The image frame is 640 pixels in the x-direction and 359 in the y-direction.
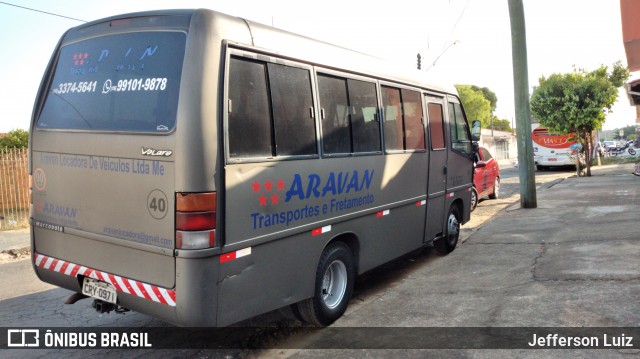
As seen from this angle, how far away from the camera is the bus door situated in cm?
671

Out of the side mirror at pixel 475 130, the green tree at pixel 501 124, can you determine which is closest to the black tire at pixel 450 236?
the side mirror at pixel 475 130

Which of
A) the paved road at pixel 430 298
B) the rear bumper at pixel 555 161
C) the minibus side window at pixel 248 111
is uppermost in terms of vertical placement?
the minibus side window at pixel 248 111

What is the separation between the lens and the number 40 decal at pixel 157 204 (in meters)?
3.34

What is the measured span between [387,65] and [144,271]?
12.4 ft

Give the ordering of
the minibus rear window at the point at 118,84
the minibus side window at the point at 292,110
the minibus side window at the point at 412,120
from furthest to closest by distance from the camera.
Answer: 1. the minibus side window at the point at 412,120
2. the minibus side window at the point at 292,110
3. the minibus rear window at the point at 118,84

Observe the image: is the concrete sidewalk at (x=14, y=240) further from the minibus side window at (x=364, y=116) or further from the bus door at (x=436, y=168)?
the bus door at (x=436, y=168)

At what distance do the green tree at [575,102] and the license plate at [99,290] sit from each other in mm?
21109

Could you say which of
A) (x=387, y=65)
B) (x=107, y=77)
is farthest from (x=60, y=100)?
(x=387, y=65)

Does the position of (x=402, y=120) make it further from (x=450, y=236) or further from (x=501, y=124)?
(x=501, y=124)

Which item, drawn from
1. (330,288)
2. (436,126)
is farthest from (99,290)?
(436,126)

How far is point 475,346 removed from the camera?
3.86m

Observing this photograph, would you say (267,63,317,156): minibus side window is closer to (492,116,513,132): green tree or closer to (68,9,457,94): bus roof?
(68,9,457,94): bus roof

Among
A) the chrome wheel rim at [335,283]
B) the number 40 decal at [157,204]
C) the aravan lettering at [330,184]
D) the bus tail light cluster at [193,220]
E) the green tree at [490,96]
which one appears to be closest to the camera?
the bus tail light cluster at [193,220]

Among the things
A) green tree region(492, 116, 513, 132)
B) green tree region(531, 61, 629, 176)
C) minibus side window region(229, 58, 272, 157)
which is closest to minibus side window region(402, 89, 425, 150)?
minibus side window region(229, 58, 272, 157)
